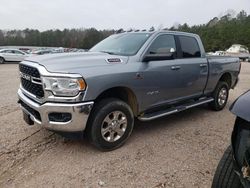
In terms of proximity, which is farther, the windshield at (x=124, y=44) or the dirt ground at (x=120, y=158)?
the windshield at (x=124, y=44)

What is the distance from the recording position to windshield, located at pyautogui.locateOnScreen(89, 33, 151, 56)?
4676 mm

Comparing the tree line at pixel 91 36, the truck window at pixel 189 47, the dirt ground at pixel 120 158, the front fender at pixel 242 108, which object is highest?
the tree line at pixel 91 36

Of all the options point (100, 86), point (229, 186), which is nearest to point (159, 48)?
point (100, 86)

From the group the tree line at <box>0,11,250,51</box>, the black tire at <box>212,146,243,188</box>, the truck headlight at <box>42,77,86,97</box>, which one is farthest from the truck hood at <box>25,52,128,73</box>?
the tree line at <box>0,11,250,51</box>

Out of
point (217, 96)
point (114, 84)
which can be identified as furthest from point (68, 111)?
point (217, 96)

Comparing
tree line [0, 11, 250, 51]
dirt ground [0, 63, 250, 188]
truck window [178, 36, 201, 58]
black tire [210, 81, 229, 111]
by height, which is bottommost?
dirt ground [0, 63, 250, 188]

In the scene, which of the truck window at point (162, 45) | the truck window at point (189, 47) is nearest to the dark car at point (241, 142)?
the truck window at point (162, 45)

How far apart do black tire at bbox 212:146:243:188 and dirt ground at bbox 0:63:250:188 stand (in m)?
0.76

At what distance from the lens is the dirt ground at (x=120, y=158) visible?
335 centimetres

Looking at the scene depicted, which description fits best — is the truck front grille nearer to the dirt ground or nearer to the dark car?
the dirt ground

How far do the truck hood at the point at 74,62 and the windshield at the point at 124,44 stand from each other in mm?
394

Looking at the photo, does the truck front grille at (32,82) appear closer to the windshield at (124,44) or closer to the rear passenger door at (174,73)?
the windshield at (124,44)

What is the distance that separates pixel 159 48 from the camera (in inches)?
190

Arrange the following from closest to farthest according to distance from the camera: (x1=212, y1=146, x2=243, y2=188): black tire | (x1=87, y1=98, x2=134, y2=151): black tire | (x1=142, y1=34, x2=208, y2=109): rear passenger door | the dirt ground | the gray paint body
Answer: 1. (x1=212, y1=146, x2=243, y2=188): black tire
2. the dirt ground
3. the gray paint body
4. (x1=87, y1=98, x2=134, y2=151): black tire
5. (x1=142, y1=34, x2=208, y2=109): rear passenger door
